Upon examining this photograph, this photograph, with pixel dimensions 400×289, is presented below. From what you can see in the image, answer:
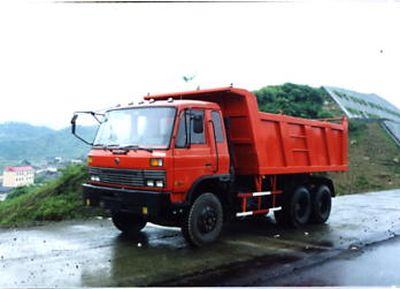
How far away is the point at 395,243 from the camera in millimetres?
7816

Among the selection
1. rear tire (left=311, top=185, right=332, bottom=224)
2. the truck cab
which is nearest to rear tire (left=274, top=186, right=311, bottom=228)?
rear tire (left=311, top=185, right=332, bottom=224)

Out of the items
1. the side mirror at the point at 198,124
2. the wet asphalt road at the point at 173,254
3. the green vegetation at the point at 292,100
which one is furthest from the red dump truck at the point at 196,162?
the green vegetation at the point at 292,100

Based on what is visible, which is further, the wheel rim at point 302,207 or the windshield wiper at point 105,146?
the wheel rim at point 302,207

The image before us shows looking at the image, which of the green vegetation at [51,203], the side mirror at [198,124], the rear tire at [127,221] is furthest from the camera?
the green vegetation at [51,203]

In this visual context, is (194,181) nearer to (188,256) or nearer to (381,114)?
(188,256)

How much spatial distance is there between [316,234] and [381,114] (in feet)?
87.8

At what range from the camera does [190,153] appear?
6.75m

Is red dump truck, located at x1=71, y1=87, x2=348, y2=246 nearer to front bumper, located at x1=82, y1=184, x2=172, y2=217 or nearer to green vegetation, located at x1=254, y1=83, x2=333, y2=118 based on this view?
front bumper, located at x1=82, y1=184, x2=172, y2=217

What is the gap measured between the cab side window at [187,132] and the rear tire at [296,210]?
8.91 feet

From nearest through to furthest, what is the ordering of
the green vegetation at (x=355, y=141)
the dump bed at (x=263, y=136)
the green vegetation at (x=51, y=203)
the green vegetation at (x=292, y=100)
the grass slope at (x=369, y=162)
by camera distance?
the dump bed at (x=263, y=136) → the green vegetation at (x=51, y=203) → the grass slope at (x=369, y=162) → the green vegetation at (x=355, y=141) → the green vegetation at (x=292, y=100)

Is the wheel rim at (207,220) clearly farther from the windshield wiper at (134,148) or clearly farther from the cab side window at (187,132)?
the windshield wiper at (134,148)

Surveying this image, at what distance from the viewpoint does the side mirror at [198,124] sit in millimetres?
6858

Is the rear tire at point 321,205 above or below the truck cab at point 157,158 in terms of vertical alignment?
below

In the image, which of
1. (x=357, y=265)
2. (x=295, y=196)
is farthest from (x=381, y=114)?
(x=357, y=265)
